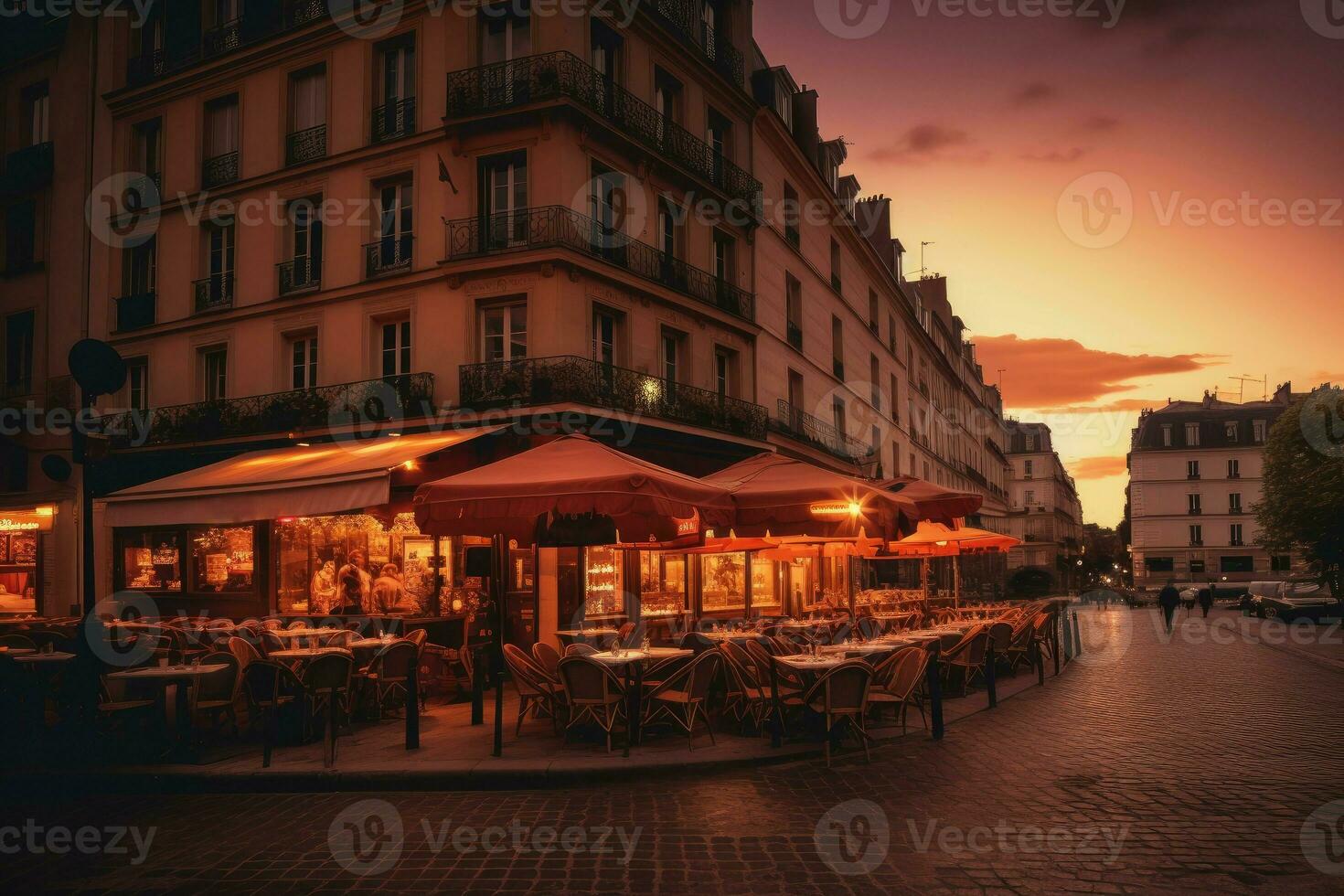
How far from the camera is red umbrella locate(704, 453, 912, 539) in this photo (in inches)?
417

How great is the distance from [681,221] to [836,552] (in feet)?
25.9

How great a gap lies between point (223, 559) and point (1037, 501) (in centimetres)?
8682

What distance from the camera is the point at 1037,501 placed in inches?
3637

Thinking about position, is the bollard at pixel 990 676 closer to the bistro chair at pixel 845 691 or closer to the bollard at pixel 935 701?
the bollard at pixel 935 701

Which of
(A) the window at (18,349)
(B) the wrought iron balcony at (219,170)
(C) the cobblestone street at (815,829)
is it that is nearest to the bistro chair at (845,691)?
(C) the cobblestone street at (815,829)

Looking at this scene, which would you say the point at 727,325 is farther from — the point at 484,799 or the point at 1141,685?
the point at 484,799

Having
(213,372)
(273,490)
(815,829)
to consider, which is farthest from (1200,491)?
(815,829)

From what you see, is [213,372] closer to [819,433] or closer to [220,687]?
[220,687]

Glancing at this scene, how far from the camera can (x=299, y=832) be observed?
21.2 feet

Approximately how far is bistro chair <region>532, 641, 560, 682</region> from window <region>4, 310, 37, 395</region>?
1871cm

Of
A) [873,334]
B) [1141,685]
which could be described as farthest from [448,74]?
[873,334]

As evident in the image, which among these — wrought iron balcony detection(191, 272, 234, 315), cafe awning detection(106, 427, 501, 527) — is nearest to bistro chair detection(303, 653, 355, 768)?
cafe awning detection(106, 427, 501, 527)

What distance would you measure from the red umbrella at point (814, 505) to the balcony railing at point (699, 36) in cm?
1156

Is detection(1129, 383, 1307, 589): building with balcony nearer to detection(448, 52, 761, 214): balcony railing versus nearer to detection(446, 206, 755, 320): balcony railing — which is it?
detection(446, 206, 755, 320): balcony railing
